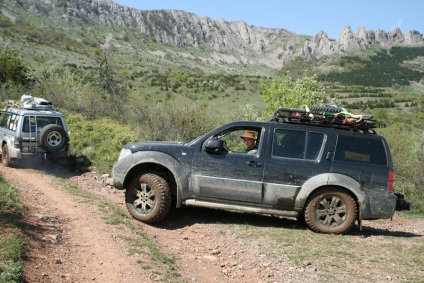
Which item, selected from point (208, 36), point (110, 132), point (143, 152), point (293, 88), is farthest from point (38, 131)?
point (208, 36)

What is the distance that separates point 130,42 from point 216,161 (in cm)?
13286

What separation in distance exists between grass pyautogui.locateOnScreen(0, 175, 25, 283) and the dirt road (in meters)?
0.16

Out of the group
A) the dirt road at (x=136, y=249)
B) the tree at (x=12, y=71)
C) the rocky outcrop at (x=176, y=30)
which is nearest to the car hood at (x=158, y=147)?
the dirt road at (x=136, y=249)

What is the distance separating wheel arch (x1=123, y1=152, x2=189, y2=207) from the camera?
7.10m

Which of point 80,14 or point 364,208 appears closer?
point 364,208

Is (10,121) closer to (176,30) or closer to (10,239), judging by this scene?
(10,239)

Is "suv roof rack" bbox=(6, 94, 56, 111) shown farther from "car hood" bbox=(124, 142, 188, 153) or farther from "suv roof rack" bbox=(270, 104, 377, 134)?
"suv roof rack" bbox=(270, 104, 377, 134)

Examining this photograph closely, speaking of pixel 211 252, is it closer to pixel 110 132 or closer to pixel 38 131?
pixel 38 131

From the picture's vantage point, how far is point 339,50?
18300 cm

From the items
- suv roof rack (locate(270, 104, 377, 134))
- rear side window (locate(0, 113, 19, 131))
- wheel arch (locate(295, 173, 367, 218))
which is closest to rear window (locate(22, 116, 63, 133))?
rear side window (locate(0, 113, 19, 131))

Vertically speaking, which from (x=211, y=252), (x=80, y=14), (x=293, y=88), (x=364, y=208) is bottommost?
(x=211, y=252)

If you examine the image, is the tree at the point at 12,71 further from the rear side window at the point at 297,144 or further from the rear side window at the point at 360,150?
the rear side window at the point at 360,150

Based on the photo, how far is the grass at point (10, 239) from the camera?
417 centimetres

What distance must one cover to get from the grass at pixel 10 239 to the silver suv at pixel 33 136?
15.0 feet
